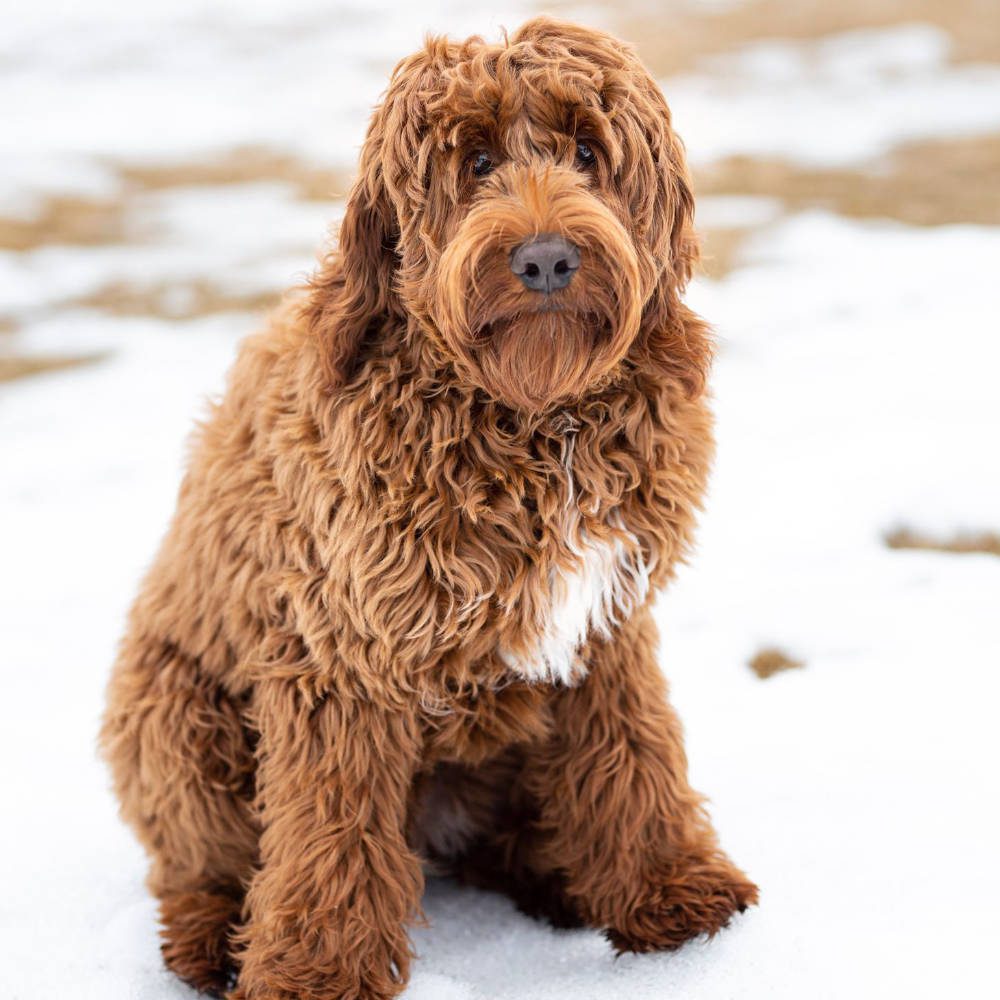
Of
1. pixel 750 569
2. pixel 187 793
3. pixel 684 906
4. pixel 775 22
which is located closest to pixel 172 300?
pixel 750 569

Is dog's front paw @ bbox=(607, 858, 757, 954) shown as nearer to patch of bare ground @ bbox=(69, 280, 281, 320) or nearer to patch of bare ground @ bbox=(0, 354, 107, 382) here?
patch of bare ground @ bbox=(0, 354, 107, 382)

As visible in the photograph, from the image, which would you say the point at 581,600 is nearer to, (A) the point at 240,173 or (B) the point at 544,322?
(B) the point at 544,322

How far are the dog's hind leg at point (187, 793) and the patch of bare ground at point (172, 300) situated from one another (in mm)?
4751

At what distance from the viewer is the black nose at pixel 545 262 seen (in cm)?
234

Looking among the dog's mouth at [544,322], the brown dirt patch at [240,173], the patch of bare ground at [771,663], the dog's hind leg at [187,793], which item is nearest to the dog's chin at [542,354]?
the dog's mouth at [544,322]

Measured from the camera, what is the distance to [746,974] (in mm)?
2809

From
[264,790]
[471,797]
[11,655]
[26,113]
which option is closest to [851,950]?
[471,797]

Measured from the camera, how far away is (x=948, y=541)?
4.64 metres

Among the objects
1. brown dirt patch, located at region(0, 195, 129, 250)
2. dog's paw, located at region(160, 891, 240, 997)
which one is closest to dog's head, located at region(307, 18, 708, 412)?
dog's paw, located at region(160, 891, 240, 997)

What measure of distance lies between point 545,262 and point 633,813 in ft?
4.49

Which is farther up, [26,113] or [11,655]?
[26,113]

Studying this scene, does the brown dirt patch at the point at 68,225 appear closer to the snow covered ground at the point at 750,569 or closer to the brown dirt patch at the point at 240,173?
the snow covered ground at the point at 750,569

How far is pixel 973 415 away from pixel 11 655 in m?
3.85

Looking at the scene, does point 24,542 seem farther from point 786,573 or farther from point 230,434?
point 786,573
